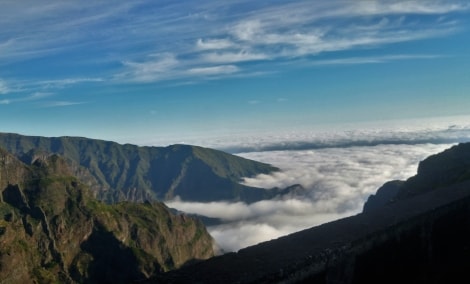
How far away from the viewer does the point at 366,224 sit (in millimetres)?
20703

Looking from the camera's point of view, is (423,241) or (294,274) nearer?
(294,274)

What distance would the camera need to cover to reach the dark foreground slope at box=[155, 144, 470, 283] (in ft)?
47.0

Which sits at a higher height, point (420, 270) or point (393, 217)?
point (393, 217)

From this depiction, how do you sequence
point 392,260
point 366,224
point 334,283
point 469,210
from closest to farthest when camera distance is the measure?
point 334,283, point 392,260, point 366,224, point 469,210

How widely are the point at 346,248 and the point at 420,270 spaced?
17.3 feet

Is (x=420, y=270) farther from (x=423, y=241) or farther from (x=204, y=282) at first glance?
(x=204, y=282)

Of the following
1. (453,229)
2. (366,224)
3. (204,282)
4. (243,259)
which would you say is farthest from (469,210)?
(204,282)

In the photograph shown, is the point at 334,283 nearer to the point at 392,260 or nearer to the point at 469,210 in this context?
the point at 392,260

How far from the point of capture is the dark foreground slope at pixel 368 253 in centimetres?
1432

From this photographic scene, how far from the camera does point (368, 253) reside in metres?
16.8

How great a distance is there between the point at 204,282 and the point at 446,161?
127 m

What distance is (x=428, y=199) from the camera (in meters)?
25.0

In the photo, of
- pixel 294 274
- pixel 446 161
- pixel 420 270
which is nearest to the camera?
pixel 294 274

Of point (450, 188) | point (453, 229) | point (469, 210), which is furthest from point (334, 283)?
point (450, 188)
